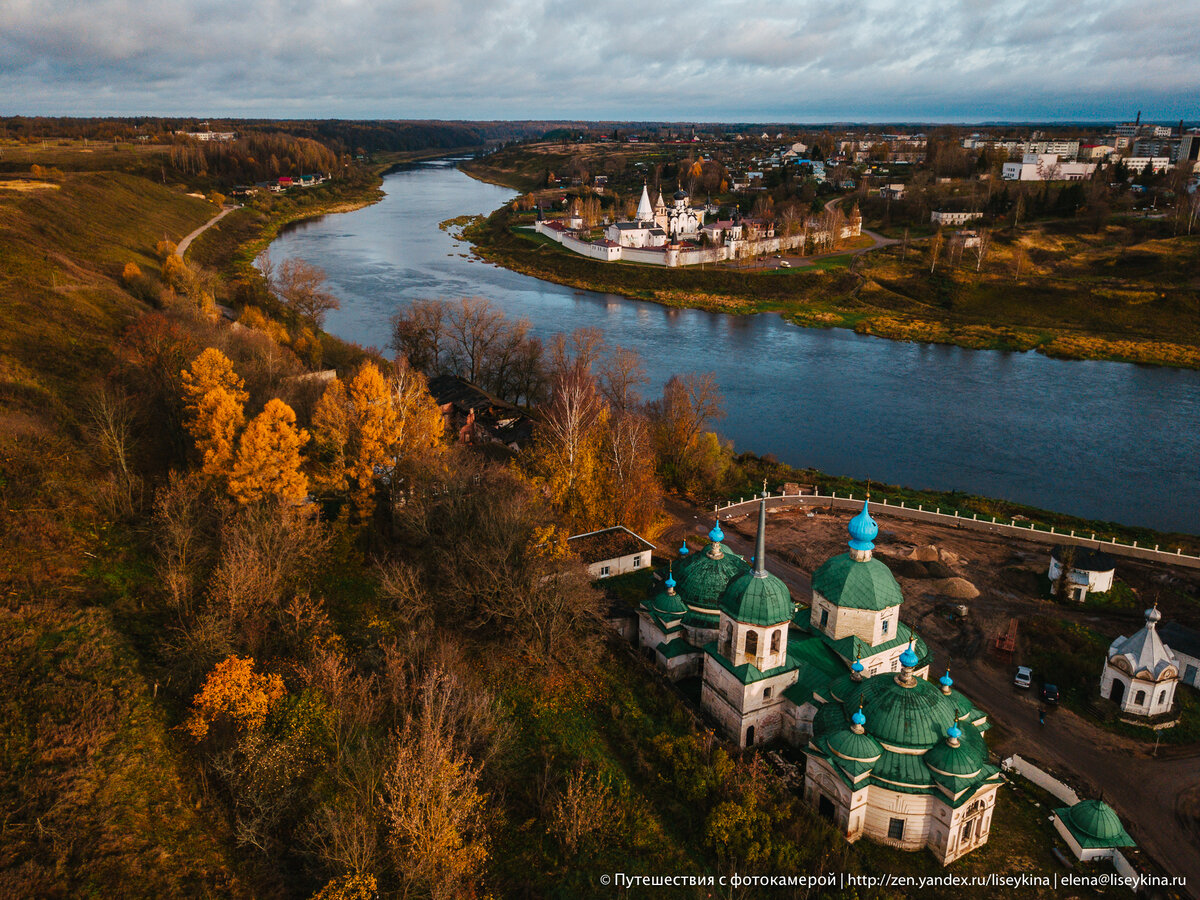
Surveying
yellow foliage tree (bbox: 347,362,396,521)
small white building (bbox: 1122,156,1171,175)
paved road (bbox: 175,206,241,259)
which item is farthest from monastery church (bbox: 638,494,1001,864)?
small white building (bbox: 1122,156,1171,175)

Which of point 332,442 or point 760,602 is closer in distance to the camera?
point 760,602

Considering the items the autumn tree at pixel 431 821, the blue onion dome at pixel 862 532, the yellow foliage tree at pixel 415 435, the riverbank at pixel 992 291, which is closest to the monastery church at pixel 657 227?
the riverbank at pixel 992 291

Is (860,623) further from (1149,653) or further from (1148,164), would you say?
(1148,164)

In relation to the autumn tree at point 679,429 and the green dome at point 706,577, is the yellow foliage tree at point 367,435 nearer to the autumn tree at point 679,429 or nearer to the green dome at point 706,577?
the green dome at point 706,577

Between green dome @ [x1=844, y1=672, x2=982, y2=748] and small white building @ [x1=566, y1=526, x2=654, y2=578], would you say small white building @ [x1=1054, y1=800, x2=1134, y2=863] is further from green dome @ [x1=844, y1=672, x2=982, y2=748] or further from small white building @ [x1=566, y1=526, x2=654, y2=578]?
small white building @ [x1=566, y1=526, x2=654, y2=578]

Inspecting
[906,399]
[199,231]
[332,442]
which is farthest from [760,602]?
[199,231]

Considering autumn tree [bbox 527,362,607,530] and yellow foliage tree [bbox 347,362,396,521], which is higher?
yellow foliage tree [bbox 347,362,396,521]

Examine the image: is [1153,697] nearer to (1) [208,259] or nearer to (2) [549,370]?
(2) [549,370]
